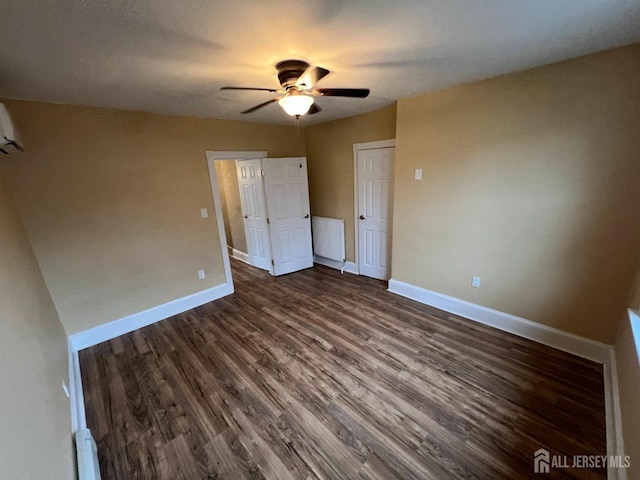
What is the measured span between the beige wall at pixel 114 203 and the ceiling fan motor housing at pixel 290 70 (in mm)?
1902

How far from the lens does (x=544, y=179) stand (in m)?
2.13

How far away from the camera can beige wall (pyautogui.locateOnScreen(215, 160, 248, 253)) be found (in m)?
4.62

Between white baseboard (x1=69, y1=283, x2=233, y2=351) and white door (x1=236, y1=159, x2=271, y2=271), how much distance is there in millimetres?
912

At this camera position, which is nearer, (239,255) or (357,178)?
(357,178)

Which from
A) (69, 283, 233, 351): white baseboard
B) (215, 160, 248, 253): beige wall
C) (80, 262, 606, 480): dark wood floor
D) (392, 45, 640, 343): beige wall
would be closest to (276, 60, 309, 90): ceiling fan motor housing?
(392, 45, 640, 343): beige wall

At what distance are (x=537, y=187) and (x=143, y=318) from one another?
13.9 ft

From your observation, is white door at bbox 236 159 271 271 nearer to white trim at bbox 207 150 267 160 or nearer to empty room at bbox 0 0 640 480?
white trim at bbox 207 150 267 160

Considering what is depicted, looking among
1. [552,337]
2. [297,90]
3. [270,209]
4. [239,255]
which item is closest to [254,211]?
[270,209]

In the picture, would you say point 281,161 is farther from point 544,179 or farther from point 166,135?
point 544,179

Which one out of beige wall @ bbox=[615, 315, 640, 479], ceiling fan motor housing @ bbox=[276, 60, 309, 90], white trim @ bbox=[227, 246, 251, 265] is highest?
ceiling fan motor housing @ bbox=[276, 60, 309, 90]

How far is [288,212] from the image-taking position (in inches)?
163

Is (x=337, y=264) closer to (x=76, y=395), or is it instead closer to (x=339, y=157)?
(x=339, y=157)

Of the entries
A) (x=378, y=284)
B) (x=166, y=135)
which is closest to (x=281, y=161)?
(x=166, y=135)

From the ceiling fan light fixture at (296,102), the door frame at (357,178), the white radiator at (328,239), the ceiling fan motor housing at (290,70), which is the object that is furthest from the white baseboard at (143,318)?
the ceiling fan motor housing at (290,70)
